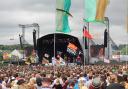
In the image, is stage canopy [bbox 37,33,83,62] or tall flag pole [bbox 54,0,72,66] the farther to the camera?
stage canopy [bbox 37,33,83,62]

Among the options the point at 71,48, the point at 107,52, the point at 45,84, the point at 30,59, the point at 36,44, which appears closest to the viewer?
the point at 45,84

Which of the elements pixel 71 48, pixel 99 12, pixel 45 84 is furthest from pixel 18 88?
pixel 71 48

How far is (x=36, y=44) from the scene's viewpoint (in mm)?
77125

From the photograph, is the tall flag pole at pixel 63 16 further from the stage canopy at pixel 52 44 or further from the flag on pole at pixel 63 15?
the stage canopy at pixel 52 44

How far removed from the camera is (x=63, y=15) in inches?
1172

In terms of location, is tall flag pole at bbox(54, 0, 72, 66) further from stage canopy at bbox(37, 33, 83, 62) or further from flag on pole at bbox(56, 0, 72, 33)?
stage canopy at bbox(37, 33, 83, 62)

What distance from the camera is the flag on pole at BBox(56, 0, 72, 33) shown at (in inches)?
1156

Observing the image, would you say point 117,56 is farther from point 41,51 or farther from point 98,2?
point 98,2

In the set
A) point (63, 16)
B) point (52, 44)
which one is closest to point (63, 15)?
point (63, 16)

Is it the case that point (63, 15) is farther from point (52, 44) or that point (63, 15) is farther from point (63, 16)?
point (52, 44)

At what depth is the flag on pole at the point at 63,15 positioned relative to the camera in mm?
29375

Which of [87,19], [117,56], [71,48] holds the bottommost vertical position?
[117,56]

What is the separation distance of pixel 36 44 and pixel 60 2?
47396mm

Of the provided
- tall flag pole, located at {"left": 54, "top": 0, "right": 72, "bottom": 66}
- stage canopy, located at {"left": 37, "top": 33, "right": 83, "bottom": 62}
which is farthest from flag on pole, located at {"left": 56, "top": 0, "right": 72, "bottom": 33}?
stage canopy, located at {"left": 37, "top": 33, "right": 83, "bottom": 62}
